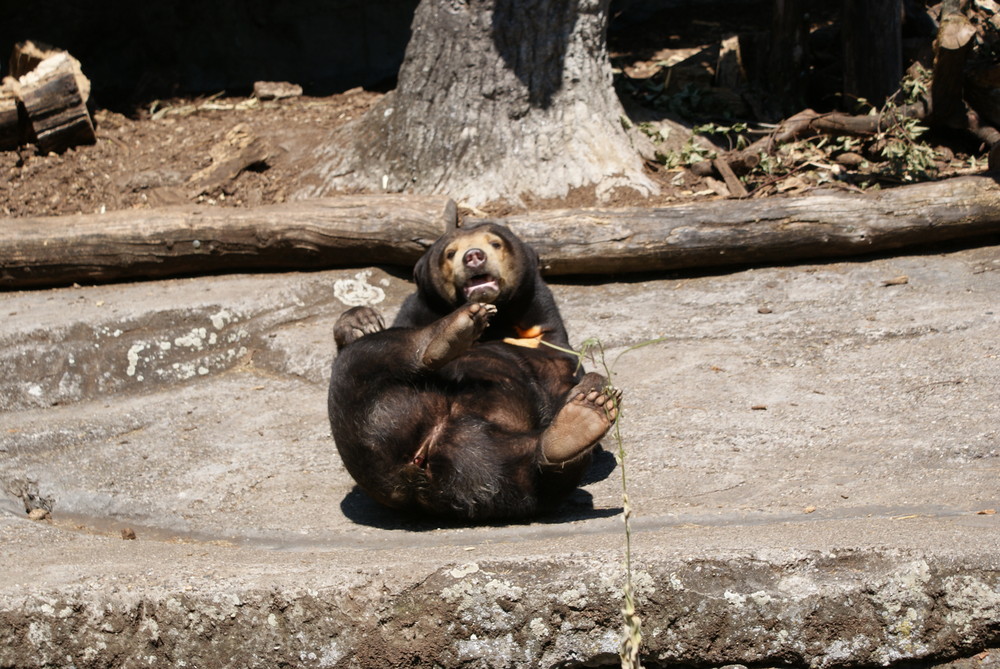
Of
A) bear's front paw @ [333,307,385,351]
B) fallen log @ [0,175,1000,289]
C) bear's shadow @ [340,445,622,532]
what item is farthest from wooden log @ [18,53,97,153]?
bear's shadow @ [340,445,622,532]

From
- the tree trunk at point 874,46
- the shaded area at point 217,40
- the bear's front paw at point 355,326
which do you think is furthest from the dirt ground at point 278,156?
the bear's front paw at point 355,326

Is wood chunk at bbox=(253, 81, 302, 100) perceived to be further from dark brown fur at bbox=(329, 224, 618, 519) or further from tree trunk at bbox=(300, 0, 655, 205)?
dark brown fur at bbox=(329, 224, 618, 519)

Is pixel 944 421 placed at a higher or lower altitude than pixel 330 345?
higher

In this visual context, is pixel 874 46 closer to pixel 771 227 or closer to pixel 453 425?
pixel 771 227

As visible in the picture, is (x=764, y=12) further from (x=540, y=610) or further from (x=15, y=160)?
(x=540, y=610)

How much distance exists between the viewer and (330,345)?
Result: 639cm

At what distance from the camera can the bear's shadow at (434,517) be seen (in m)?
4.10

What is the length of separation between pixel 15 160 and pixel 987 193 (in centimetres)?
763

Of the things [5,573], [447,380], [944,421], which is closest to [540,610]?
[447,380]

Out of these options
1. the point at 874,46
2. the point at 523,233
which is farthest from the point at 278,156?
the point at 874,46

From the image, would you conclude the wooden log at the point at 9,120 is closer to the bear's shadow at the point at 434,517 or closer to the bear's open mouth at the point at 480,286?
the bear's open mouth at the point at 480,286

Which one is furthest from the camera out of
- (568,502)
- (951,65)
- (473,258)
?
(951,65)

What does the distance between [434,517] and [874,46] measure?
281 inches

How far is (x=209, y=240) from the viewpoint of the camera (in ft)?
23.5
